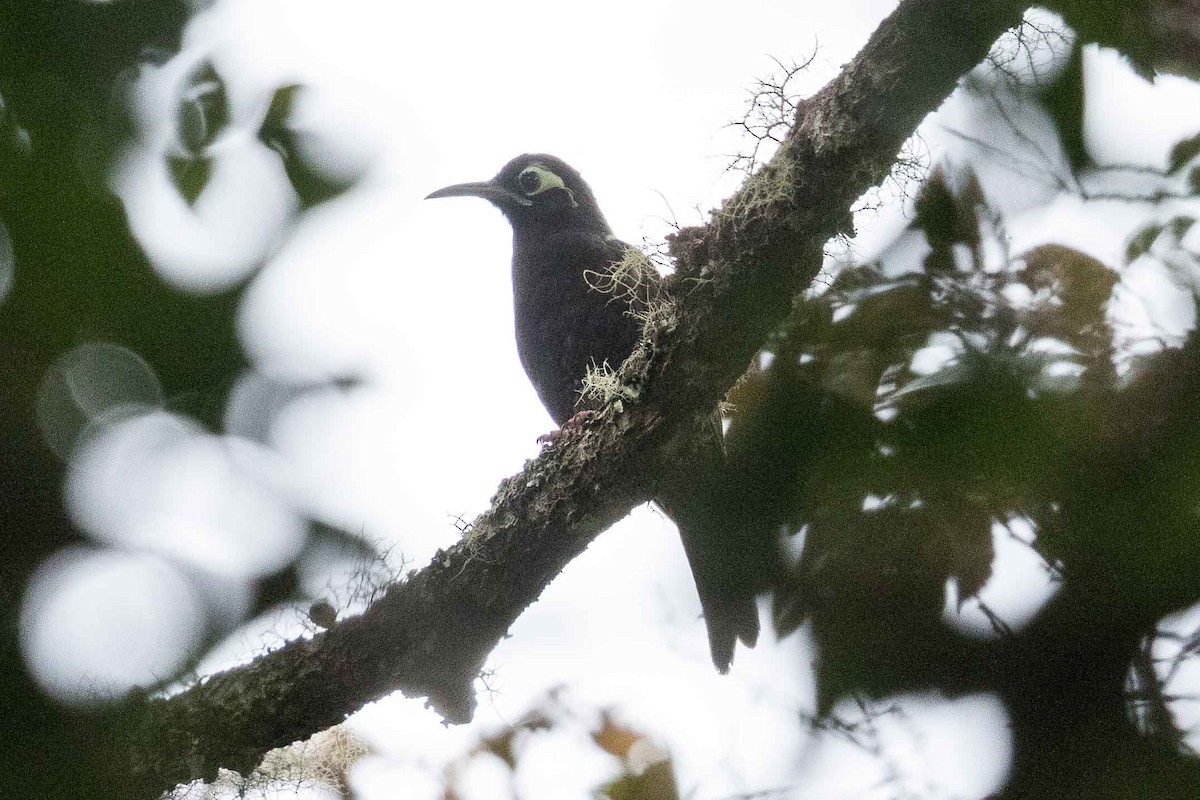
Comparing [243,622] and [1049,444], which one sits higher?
[243,622]

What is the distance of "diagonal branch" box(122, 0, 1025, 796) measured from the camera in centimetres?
197

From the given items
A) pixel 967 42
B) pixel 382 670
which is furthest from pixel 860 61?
pixel 382 670

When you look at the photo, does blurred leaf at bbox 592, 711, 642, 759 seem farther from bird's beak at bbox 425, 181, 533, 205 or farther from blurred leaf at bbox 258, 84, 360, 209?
bird's beak at bbox 425, 181, 533, 205

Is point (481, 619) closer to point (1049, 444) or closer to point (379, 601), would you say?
point (379, 601)

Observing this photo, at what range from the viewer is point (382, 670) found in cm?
266

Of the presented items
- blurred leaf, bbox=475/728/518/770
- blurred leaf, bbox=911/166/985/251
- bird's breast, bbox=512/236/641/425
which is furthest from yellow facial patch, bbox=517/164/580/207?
blurred leaf, bbox=911/166/985/251

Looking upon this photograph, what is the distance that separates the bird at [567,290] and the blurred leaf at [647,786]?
0.34m

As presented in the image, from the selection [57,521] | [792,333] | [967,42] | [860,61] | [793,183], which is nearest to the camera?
[57,521]

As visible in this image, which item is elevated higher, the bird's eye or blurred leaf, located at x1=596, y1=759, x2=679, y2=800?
the bird's eye

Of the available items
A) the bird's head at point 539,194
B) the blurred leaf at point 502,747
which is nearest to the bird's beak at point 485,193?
the bird's head at point 539,194

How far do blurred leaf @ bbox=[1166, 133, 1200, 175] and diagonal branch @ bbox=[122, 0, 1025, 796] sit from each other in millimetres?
504

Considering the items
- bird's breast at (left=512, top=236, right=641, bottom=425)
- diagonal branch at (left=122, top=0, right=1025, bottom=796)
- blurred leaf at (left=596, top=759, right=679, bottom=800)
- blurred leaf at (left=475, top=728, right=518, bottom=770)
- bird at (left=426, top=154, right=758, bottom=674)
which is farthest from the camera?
bird's breast at (left=512, top=236, right=641, bottom=425)

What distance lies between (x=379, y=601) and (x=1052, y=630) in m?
1.96

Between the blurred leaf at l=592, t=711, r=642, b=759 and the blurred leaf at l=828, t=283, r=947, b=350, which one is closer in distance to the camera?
the blurred leaf at l=828, t=283, r=947, b=350
